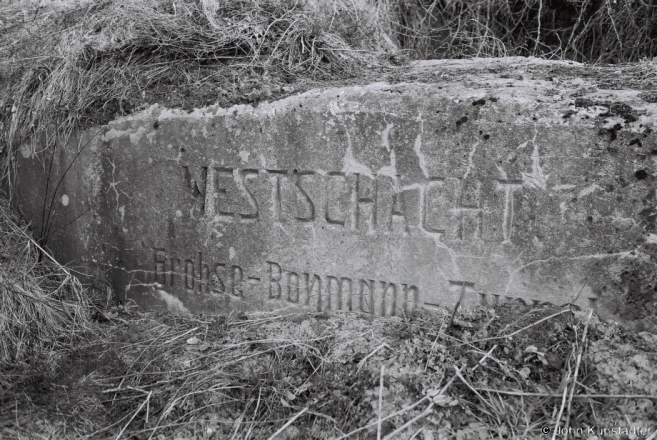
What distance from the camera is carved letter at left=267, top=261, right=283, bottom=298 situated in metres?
2.65

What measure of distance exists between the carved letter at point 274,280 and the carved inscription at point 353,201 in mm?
200

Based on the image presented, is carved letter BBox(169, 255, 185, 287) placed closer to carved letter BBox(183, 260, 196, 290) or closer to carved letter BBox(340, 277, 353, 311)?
carved letter BBox(183, 260, 196, 290)

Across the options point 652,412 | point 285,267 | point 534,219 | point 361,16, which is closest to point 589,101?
point 534,219

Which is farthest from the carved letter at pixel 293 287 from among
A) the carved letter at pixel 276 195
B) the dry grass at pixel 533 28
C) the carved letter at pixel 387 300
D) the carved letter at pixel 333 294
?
the dry grass at pixel 533 28

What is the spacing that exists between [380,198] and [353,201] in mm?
112

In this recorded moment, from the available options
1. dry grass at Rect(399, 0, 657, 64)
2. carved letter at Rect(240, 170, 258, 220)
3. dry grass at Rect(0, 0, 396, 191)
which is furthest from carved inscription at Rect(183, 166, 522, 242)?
dry grass at Rect(399, 0, 657, 64)

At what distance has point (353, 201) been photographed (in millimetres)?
2475

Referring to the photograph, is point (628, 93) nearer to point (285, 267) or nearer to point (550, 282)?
point (550, 282)

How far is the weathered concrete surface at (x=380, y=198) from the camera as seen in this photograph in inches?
84.7

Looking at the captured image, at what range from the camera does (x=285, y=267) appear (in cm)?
262

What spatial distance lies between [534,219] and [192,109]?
4.82 ft

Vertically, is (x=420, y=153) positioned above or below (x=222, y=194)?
above

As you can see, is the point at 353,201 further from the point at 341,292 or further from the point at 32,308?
the point at 32,308

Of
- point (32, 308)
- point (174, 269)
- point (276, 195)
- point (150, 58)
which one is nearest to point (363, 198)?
point (276, 195)
